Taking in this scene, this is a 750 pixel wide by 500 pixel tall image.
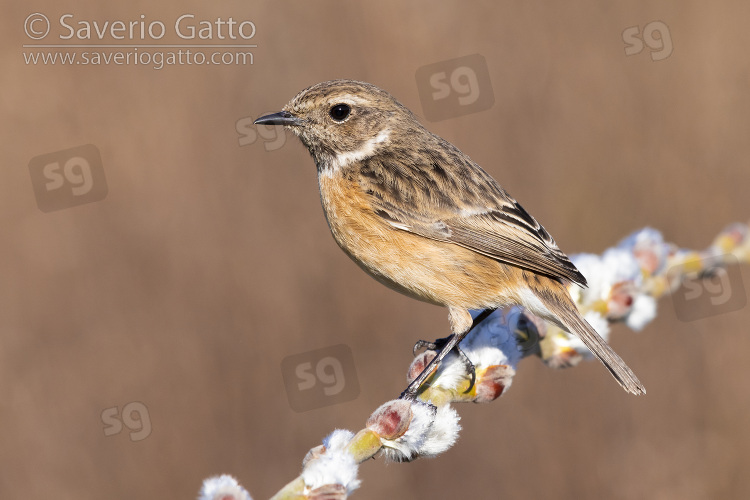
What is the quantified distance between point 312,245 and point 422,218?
3869 millimetres

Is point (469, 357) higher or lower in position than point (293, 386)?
higher

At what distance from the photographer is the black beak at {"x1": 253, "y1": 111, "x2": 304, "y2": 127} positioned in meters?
4.57

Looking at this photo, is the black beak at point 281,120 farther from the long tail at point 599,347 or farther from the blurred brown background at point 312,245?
the blurred brown background at point 312,245

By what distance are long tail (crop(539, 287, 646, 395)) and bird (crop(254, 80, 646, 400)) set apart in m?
0.01

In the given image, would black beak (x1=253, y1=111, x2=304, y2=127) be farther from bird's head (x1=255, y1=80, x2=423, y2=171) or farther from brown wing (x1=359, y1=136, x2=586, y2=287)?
brown wing (x1=359, y1=136, x2=586, y2=287)

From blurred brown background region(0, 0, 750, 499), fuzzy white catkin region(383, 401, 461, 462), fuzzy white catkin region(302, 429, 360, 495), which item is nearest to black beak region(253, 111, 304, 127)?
fuzzy white catkin region(383, 401, 461, 462)

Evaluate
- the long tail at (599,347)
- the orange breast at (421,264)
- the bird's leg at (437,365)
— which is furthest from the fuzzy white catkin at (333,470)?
the orange breast at (421,264)

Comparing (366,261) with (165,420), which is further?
(165,420)

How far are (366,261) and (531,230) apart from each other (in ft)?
3.21

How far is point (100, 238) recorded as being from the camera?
8133 mm

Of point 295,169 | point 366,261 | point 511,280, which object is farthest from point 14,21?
point 511,280

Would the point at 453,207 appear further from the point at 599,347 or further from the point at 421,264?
the point at 599,347

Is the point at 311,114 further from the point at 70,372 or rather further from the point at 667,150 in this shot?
the point at 667,150

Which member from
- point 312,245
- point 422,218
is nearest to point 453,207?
point 422,218
